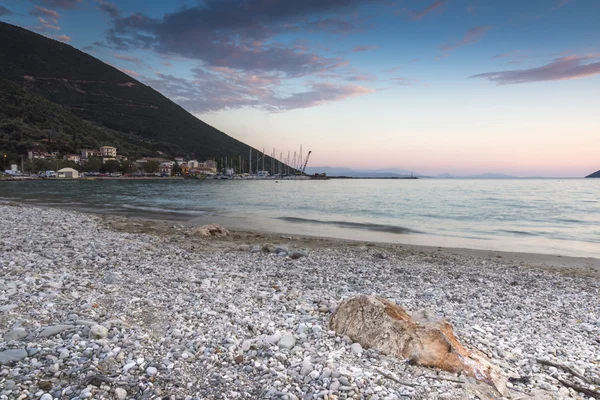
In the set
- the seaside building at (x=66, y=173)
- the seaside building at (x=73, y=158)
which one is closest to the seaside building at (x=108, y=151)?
the seaside building at (x=73, y=158)

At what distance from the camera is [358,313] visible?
5746 mm

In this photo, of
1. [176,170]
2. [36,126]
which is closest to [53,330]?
[176,170]

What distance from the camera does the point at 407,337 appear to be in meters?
5.19

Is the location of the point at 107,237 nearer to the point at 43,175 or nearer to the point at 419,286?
the point at 419,286

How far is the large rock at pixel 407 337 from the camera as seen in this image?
4801 millimetres

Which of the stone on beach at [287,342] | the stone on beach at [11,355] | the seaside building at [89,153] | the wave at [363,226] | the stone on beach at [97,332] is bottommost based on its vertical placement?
the wave at [363,226]

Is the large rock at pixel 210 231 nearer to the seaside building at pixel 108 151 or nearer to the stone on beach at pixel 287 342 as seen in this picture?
the stone on beach at pixel 287 342

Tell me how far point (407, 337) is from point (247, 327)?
2437 mm

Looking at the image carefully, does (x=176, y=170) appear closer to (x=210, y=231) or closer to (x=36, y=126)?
(x=36, y=126)

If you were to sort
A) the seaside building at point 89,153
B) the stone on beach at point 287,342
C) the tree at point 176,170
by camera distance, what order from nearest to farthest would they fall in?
1. the stone on beach at point 287,342
2. the seaside building at point 89,153
3. the tree at point 176,170

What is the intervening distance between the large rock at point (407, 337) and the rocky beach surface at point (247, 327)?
0.17m

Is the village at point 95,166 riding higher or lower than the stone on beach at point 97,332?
higher

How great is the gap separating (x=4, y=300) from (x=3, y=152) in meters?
162

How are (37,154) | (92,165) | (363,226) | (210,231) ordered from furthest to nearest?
(92,165) < (37,154) < (363,226) < (210,231)
